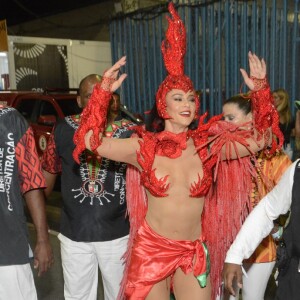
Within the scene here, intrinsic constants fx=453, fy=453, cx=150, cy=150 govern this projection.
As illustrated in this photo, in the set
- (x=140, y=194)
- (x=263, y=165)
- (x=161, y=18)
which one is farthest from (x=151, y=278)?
(x=161, y=18)

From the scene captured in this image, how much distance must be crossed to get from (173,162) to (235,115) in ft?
2.85

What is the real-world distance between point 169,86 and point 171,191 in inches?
26.0

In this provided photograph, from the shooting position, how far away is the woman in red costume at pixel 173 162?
9.02 feet

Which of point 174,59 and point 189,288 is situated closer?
point 189,288

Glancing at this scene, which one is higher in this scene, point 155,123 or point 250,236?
point 155,123

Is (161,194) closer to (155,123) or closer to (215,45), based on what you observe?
(155,123)

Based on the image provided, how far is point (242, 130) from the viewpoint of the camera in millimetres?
2979

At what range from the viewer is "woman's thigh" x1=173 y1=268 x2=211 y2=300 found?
2730 millimetres

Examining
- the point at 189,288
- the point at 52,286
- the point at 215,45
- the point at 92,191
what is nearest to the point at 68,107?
the point at 215,45

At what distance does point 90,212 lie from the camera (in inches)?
129

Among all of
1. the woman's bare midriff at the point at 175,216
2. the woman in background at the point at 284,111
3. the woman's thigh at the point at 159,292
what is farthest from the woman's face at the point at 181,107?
the woman in background at the point at 284,111

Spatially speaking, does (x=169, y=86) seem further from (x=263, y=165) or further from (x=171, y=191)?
(x=263, y=165)

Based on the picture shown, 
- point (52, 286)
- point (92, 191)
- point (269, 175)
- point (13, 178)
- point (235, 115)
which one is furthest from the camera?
point (52, 286)

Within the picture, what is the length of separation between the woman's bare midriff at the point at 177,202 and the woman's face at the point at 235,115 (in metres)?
0.72
